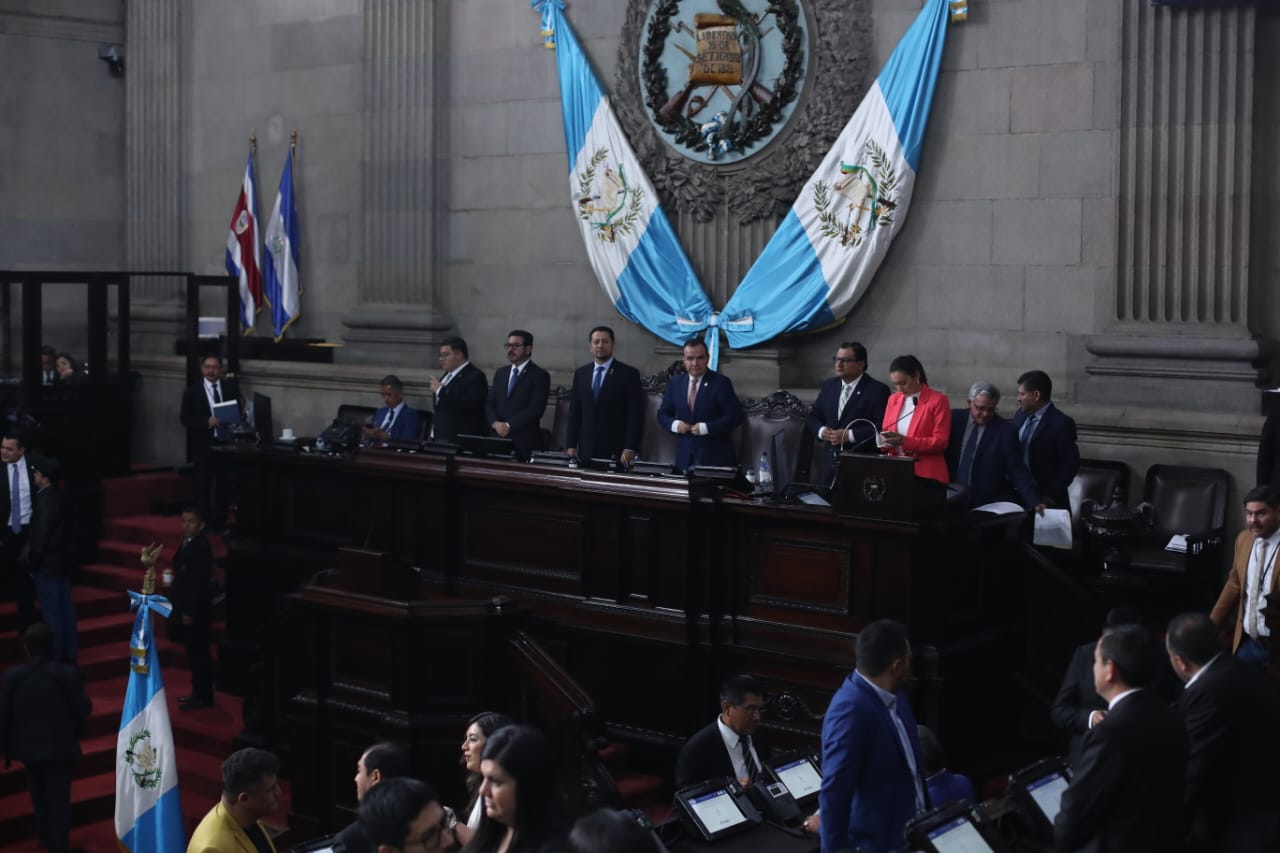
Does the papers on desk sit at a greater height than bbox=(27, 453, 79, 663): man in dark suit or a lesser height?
greater

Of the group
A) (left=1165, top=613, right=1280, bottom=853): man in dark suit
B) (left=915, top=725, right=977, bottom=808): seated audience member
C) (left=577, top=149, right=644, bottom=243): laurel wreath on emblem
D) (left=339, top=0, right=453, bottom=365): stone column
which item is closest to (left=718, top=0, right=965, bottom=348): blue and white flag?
(left=577, top=149, right=644, bottom=243): laurel wreath on emblem

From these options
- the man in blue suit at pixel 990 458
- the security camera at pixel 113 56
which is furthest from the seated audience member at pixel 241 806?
the security camera at pixel 113 56

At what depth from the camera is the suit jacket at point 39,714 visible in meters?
7.98

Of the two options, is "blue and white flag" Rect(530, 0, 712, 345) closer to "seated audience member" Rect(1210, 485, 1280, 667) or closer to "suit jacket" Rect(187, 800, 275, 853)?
"seated audience member" Rect(1210, 485, 1280, 667)

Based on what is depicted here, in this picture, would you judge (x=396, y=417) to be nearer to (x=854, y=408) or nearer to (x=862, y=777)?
(x=854, y=408)

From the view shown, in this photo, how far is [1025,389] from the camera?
26.8 feet

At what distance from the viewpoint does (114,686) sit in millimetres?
9820

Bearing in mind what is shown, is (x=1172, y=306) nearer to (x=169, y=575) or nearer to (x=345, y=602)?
(x=345, y=602)

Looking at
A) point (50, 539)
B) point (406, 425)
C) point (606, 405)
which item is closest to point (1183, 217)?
point (606, 405)

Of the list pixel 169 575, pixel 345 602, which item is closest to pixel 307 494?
pixel 169 575

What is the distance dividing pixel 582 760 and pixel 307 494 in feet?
11.0

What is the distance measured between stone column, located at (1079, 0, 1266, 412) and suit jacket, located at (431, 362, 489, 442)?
12.1ft

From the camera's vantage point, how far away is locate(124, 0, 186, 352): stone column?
46.8 feet

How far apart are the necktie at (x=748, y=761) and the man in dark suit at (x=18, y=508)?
228 inches
